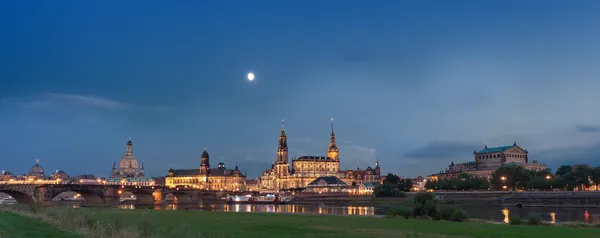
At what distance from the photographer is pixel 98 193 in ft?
436

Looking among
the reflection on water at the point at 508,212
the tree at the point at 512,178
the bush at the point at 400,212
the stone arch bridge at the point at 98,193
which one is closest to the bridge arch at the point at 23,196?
the stone arch bridge at the point at 98,193

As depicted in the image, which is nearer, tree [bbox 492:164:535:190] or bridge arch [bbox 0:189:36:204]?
bridge arch [bbox 0:189:36:204]

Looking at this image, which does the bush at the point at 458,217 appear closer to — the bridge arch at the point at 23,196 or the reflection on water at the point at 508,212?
the reflection on water at the point at 508,212

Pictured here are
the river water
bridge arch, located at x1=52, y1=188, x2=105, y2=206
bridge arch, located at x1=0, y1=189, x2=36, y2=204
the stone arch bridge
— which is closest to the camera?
the river water

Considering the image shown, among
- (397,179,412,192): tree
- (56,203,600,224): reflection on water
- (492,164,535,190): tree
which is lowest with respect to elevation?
(56,203,600,224): reflection on water

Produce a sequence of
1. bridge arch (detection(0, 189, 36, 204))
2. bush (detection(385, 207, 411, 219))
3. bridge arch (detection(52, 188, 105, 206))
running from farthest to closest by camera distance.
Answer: bridge arch (detection(52, 188, 105, 206)), bridge arch (detection(0, 189, 36, 204)), bush (detection(385, 207, 411, 219))

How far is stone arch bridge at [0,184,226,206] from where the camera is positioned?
114025 mm

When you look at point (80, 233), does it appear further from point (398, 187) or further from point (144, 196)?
point (398, 187)

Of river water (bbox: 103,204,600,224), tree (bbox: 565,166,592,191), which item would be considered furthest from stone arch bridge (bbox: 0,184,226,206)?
tree (bbox: 565,166,592,191)

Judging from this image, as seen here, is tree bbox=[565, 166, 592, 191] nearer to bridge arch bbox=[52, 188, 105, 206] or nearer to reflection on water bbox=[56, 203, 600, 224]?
reflection on water bbox=[56, 203, 600, 224]

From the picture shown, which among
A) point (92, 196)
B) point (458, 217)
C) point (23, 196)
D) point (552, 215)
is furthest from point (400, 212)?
point (92, 196)

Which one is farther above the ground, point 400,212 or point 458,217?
point 400,212

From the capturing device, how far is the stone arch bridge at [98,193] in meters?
114

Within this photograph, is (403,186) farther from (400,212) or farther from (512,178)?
(400,212)
